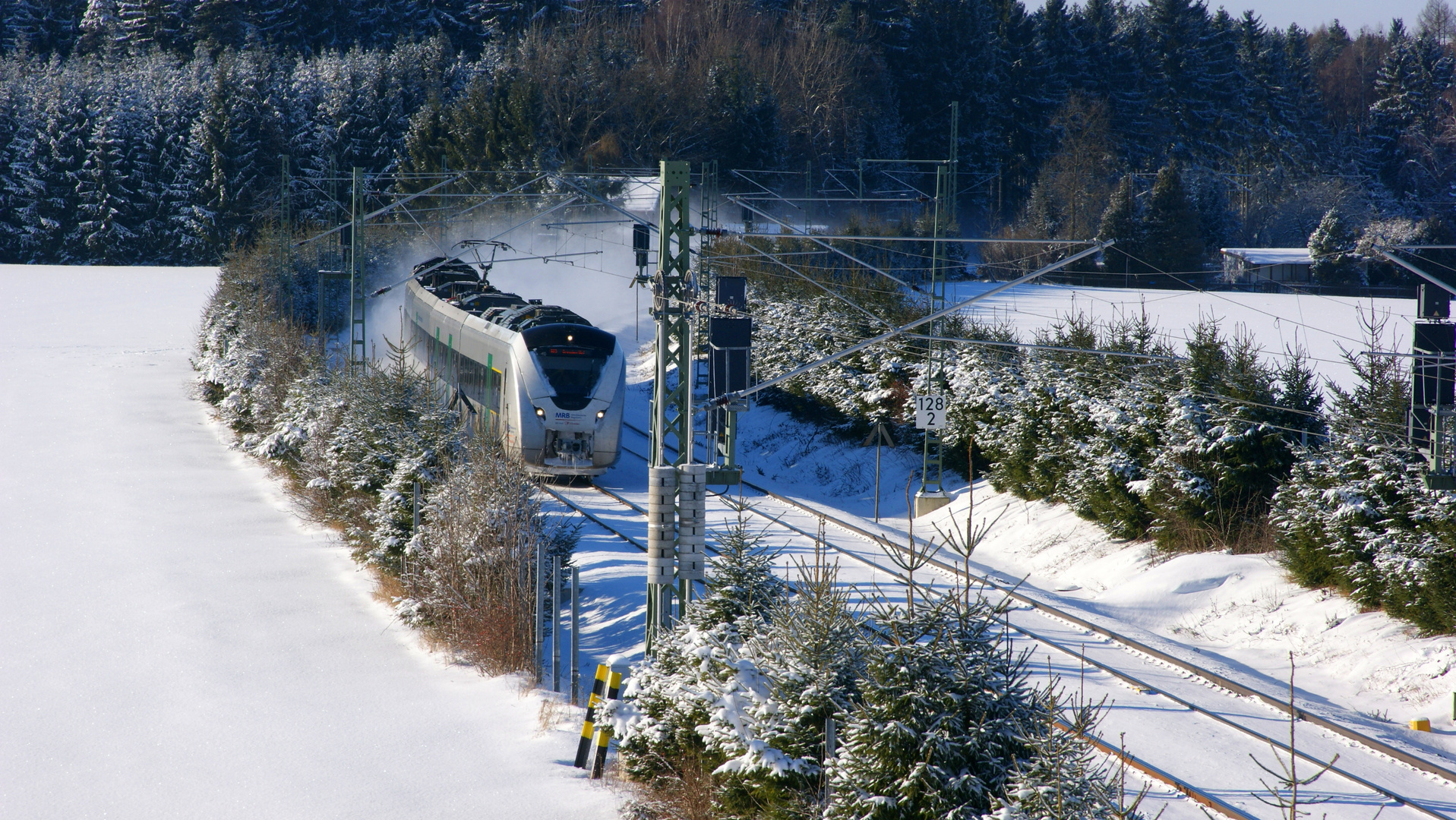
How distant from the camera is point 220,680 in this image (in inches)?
615

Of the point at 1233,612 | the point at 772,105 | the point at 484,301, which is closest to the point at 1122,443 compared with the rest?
the point at 1233,612

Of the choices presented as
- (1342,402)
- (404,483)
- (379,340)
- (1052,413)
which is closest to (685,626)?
(404,483)

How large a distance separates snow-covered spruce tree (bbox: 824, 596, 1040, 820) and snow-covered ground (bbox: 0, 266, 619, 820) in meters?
3.91

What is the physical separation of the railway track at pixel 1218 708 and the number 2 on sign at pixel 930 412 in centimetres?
606

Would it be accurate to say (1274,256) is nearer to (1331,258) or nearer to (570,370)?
(1331,258)

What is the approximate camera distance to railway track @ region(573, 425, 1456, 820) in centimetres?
1105

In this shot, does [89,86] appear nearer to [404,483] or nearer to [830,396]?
[830,396]

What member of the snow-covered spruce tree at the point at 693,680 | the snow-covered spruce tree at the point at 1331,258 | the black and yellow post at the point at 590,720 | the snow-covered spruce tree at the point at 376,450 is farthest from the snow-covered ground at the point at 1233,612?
the snow-covered spruce tree at the point at 1331,258

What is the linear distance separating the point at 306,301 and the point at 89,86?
42865mm

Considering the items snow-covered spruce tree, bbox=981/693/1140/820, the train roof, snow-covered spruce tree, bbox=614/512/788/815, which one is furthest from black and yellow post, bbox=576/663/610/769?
the train roof

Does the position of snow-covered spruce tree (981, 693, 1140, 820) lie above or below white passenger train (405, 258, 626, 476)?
above

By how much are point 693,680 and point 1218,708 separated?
21.5 feet

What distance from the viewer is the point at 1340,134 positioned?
85688mm

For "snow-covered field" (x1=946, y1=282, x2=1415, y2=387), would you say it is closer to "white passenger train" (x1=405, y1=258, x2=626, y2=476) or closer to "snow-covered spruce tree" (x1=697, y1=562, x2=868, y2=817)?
"white passenger train" (x1=405, y1=258, x2=626, y2=476)
